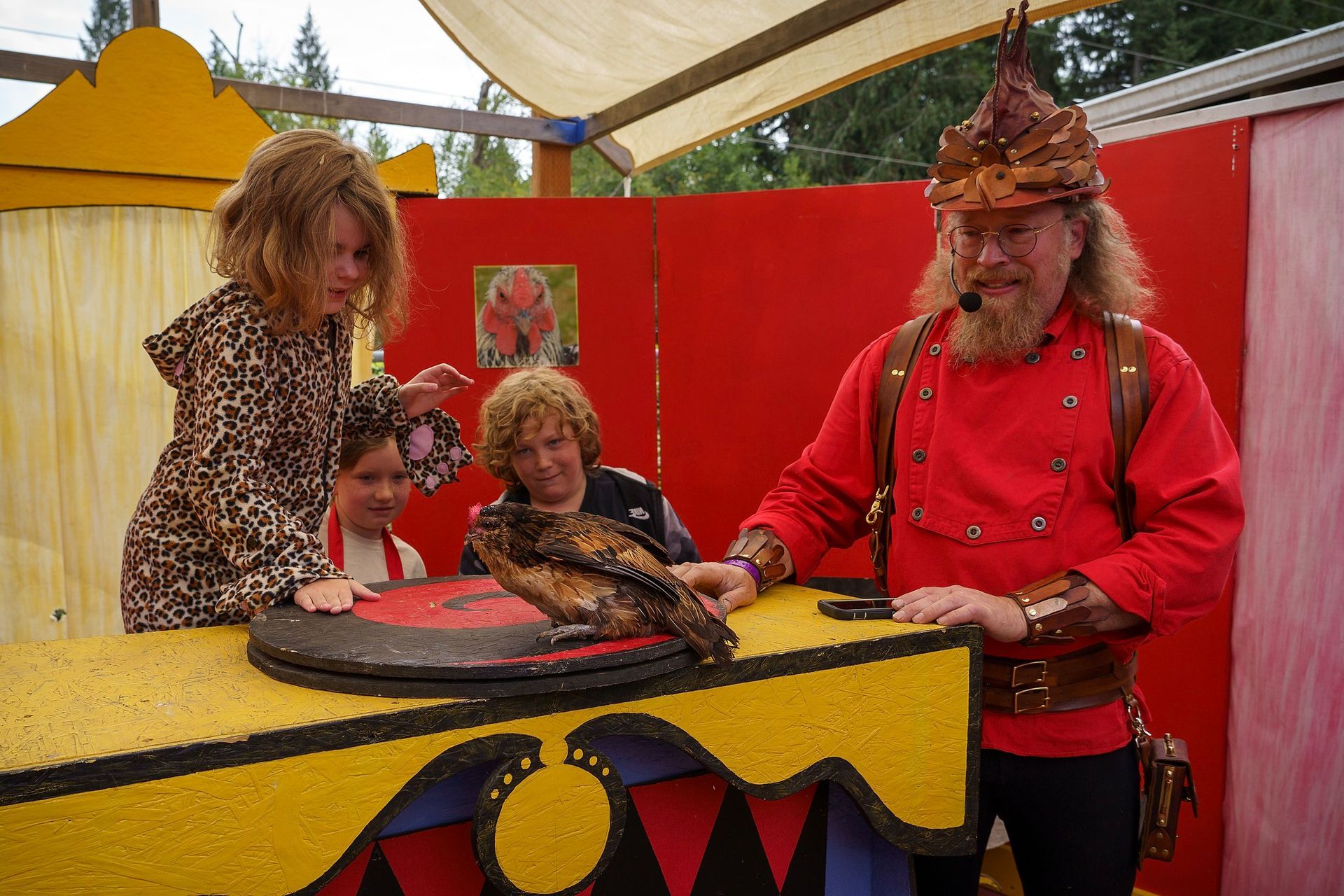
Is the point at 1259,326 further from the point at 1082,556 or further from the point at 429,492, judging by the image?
the point at 429,492

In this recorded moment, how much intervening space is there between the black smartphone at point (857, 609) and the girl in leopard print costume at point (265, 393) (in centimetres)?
80

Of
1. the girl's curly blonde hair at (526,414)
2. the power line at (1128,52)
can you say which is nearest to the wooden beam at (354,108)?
the girl's curly blonde hair at (526,414)

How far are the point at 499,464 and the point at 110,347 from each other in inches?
57.8

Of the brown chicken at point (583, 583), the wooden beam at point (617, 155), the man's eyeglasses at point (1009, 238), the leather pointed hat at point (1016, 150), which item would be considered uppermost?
the wooden beam at point (617, 155)

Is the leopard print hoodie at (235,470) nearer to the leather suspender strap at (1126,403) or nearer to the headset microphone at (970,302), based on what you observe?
the headset microphone at (970,302)

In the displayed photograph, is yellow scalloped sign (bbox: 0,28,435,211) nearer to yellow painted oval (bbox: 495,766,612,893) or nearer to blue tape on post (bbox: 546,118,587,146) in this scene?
blue tape on post (bbox: 546,118,587,146)

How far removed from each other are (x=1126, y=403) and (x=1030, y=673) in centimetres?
51

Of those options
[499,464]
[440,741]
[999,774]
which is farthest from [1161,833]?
[499,464]

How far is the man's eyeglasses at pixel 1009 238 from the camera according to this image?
6.38 ft

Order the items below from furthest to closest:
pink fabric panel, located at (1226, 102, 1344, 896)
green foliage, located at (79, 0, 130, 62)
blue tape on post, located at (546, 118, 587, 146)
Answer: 1. green foliage, located at (79, 0, 130, 62)
2. blue tape on post, located at (546, 118, 587, 146)
3. pink fabric panel, located at (1226, 102, 1344, 896)

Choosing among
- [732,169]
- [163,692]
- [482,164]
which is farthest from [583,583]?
[482,164]

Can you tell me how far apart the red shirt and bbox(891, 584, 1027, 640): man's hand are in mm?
151

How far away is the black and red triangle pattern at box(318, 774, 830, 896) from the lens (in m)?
1.42

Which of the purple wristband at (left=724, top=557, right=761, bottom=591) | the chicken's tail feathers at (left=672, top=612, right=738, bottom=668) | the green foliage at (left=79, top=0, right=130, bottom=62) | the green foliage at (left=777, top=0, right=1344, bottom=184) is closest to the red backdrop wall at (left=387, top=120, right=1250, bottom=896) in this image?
the purple wristband at (left=724, top=557, right=761, bottom=591)
